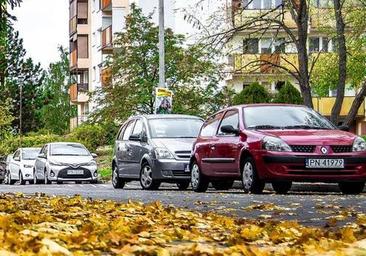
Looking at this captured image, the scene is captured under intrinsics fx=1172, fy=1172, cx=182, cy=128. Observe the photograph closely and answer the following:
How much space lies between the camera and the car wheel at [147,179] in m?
24.0

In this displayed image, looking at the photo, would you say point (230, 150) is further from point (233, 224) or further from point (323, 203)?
point (233, 224)

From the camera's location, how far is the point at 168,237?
797 cm

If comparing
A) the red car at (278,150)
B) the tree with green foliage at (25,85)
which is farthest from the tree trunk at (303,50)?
the tree with green foliage at (25,85)

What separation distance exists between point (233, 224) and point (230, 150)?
10.2 m

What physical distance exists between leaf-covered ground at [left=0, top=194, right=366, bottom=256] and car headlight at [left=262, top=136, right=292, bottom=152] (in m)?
7.17

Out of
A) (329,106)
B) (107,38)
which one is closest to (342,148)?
(329,106)

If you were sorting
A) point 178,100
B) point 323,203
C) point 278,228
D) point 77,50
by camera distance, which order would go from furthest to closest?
point 77,50
point 178,100
point 323,203
point 278,228

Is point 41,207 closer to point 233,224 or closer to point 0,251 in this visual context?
point 233,224

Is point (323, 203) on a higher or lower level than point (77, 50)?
lower

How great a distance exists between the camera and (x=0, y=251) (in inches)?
237

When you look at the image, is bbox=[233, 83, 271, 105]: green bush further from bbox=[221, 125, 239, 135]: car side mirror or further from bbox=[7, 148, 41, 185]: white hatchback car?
bbox=[221, 125, 239, 135]: car side mirror

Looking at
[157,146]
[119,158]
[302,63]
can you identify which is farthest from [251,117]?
[302,63]

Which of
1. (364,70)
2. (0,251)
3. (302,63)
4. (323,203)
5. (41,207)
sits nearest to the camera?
(0,251)

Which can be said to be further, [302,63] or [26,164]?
[26,164]
